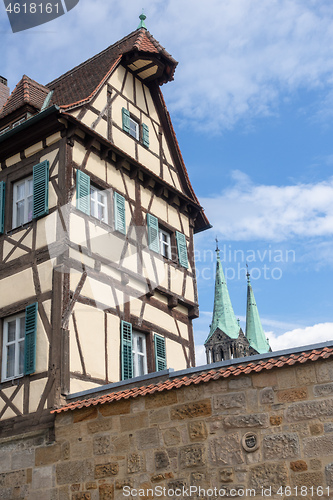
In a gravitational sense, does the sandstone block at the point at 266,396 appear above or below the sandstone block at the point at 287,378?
below

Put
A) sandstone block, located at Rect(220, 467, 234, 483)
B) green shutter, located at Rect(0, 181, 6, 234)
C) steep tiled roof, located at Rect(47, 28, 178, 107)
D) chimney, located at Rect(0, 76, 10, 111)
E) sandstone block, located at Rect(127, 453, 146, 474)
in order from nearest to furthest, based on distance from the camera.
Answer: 1. sandstone block, located at Rect(220, 467, 234, 483)
2. sandstone block, located at Rect(127, 453, 146, 474)
3. green shutter, located at Rect(0, 181, 6, 234)
4. steep tiled roof, located at Rect(47, 28, 178, 107)
5. chimney, located at Rect(0, 76, 10, 111)

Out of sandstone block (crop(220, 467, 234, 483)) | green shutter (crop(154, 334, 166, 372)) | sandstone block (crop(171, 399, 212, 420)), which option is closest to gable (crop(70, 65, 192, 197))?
green shutter (crop(154, 334, 166, 372))

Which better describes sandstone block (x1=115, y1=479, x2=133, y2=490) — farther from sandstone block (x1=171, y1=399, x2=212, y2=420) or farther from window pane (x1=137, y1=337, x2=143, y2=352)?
Result: window pane (x1=137, y1=337, x2=143, y2=352)

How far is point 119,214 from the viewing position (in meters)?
14.5

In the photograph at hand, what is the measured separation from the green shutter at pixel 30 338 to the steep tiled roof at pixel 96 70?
5.27 m

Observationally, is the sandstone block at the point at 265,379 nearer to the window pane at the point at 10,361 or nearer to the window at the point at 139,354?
the window at the point at 139,354

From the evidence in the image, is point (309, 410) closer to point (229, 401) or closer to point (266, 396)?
point (266, 396)

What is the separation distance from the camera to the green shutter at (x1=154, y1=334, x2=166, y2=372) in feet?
46.6

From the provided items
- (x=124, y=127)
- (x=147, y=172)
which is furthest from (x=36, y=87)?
(x=147, y=172)

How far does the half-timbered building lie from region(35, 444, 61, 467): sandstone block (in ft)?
1.74

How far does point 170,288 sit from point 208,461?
6400mm

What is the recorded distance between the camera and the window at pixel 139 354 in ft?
45.3

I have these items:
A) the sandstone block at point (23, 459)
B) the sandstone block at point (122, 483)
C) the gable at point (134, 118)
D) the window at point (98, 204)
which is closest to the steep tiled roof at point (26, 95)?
the gable at point (134, 118)

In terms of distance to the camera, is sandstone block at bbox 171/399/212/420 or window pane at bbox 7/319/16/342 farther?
window pane at bbox 7/319/16/342
